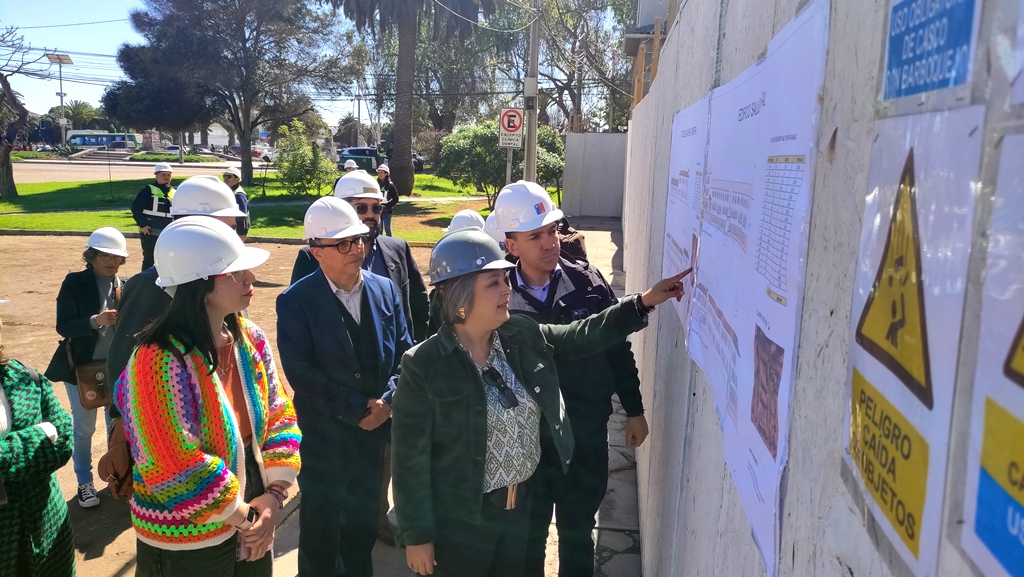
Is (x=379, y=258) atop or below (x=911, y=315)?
below

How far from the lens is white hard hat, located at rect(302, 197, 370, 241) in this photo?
134 inches

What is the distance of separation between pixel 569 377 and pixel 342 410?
108 centimetres

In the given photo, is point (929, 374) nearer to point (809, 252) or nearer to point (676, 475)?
point (809, 252)

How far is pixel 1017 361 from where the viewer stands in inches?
19.0

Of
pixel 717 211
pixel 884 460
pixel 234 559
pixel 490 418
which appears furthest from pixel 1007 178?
pixel 234 559

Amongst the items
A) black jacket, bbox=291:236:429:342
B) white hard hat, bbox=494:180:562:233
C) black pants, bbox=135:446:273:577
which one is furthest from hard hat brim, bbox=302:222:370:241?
black pants, bbox=135:446:273:577

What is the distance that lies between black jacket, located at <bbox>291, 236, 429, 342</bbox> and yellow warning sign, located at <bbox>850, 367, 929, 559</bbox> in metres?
3.35

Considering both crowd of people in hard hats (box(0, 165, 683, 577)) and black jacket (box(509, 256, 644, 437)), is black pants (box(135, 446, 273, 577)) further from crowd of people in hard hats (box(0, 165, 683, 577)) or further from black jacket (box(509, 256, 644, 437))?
black jacket (box(509, 256, 644, 437))

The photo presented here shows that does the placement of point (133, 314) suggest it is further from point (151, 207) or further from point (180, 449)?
point (151, 207)

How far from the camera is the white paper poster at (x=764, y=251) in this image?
1.05 metres

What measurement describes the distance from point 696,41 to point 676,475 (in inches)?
63.7

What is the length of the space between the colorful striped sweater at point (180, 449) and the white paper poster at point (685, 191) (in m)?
1.63

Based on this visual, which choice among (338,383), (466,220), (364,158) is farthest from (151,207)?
(364,158)

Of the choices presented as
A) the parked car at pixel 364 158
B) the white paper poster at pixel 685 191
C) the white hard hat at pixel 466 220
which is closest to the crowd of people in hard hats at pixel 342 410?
the white paper poster at pixel 685 191
